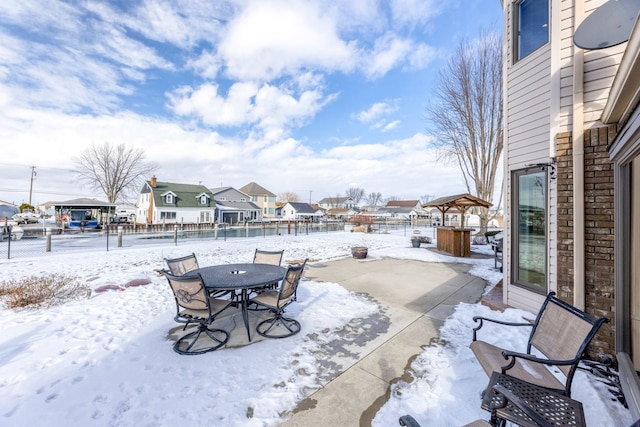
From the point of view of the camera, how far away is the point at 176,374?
2.72 metres

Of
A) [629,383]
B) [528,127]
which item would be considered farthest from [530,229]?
[629,383]

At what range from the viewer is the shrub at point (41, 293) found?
453cm

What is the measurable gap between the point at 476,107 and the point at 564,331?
17.8 m

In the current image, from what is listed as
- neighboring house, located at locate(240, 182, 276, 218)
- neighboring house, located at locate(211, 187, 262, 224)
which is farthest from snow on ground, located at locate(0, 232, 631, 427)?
neighboring house, located at locate(240, 182, 276, 218)

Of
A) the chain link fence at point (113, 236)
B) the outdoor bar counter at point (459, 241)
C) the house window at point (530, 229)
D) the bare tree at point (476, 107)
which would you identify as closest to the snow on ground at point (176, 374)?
the house window at point (530, 229)

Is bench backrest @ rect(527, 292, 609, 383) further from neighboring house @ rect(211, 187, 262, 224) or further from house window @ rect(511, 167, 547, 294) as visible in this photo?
neighboring house @ rect(211, 187, 262, 224)

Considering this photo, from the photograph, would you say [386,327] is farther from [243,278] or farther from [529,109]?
[529,109]

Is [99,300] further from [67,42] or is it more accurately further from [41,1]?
[67,42]

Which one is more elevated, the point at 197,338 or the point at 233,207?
the point at 233,207

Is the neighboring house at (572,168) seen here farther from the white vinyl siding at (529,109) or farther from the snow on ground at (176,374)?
the snow on ground at (176,374)

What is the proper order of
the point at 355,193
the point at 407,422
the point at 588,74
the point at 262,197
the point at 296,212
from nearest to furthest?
the point at 407,422 < the point at 588,74 < the point at 262,197 < the point at 296,212 < the point at 355,193

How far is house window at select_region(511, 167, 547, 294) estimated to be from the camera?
159 inches

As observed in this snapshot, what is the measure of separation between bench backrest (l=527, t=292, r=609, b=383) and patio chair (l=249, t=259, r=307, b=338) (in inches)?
107

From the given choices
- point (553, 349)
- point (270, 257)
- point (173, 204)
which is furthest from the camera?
point (173, 204)
